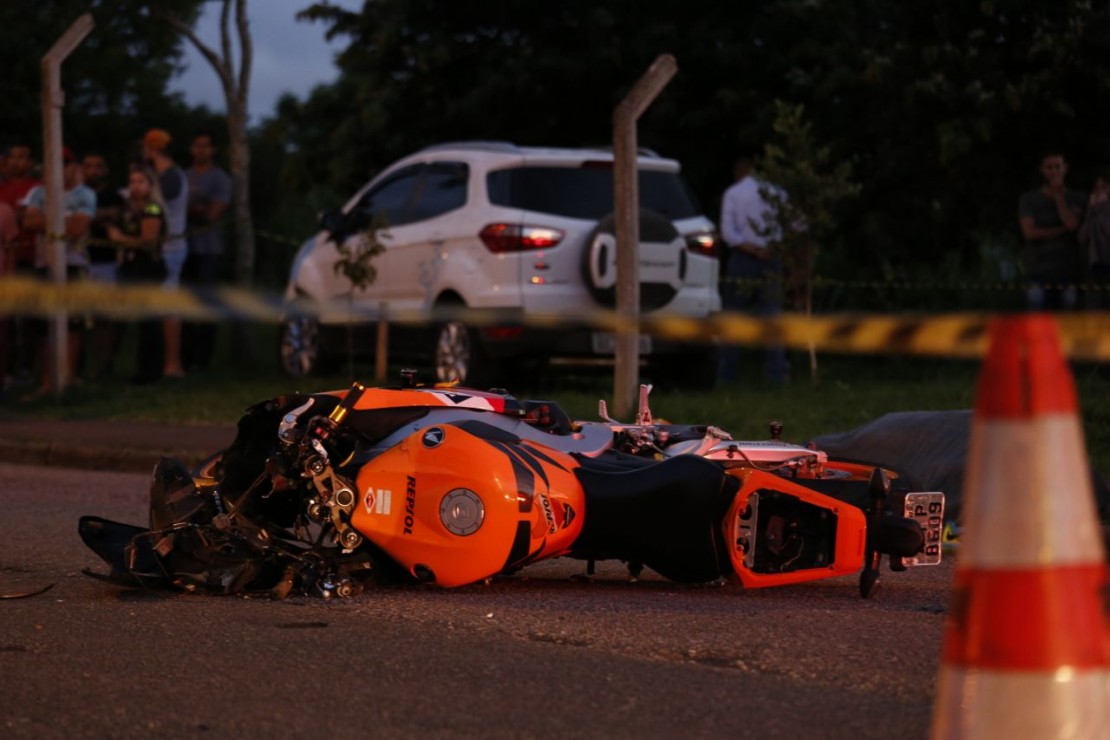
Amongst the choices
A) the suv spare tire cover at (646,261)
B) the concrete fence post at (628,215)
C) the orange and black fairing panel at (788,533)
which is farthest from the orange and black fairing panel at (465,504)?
the suv spare tire cover at (646,261)

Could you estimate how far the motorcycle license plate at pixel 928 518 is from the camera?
664 cm

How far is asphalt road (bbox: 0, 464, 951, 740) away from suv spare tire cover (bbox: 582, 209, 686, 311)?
772 centimetres

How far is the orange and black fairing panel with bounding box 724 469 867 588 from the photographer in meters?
6.44

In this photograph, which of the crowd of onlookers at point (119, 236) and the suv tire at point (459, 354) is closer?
the suv tire at point (459, 354)

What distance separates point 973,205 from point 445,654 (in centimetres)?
1771

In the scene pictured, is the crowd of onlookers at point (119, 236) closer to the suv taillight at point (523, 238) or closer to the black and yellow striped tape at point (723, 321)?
the suv taillight at point (523, 238)

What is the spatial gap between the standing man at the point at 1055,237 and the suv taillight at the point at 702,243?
2419 mm

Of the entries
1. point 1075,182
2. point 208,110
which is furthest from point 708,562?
point 208,110

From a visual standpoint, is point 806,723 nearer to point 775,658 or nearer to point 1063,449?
point 775,658

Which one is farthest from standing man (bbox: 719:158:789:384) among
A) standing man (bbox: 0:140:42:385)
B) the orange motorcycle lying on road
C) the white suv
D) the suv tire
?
the orange motorcycle lying on road

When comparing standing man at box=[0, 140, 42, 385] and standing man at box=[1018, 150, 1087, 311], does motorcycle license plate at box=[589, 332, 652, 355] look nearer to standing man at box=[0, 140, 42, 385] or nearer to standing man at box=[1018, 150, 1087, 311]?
standing man at box=[1018, 150, 1087, 311]

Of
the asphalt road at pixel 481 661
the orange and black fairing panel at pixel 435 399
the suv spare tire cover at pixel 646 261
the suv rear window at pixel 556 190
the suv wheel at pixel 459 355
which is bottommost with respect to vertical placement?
the asphalt road at pixel 481 661

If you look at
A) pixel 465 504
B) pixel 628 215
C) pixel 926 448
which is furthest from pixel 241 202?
pixel 465 504

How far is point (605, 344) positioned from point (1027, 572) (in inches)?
474
